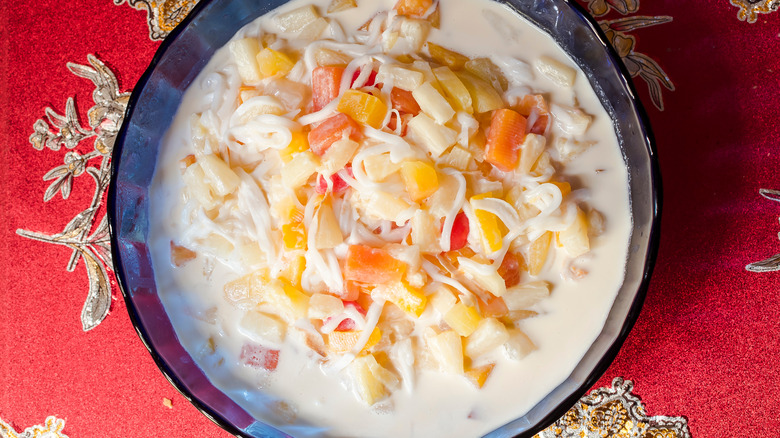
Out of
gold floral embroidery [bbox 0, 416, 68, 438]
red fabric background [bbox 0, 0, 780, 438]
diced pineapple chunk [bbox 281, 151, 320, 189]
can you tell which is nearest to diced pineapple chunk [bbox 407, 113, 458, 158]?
diced pineapple chunk [bbox 281, 151, 320, 189]

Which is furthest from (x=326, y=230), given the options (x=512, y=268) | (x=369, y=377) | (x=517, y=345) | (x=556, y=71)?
(x=556, y=71)

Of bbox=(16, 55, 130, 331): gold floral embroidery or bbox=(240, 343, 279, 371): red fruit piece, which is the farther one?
bbox=(16, 55, 130, 331): gold floral embroidery

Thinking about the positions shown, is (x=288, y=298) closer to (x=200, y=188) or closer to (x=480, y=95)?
(x=200, y=188)

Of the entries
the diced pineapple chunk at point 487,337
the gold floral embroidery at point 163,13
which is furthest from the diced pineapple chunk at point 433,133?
the gold floral embroidery at point 163,13

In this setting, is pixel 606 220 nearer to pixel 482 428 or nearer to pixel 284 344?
pixel 482 428

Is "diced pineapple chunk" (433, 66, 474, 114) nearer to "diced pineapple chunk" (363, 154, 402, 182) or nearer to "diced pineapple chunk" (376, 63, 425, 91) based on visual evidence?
"diced pineapple chunk" (376, 63, 425, 91)

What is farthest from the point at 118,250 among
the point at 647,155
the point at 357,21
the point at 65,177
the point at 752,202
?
the point at 752,202
